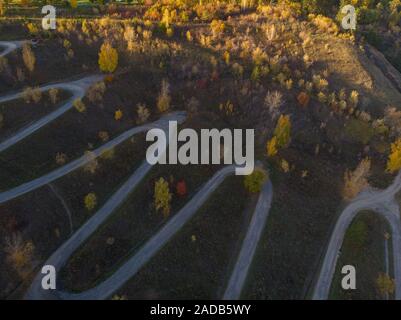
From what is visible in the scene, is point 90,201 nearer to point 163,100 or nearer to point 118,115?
point 118,115

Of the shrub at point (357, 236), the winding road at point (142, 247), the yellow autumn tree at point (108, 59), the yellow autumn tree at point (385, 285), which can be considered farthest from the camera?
the yellow autumn tree at point (108, 59)

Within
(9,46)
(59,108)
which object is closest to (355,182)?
(59,108)

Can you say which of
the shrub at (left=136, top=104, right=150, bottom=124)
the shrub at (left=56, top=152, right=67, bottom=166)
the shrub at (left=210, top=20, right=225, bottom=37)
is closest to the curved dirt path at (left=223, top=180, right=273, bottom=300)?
the shrub at (left=136, top=104, right=150, bottom=124)

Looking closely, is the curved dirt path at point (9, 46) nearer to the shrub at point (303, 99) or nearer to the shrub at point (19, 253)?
the shrub at point (19, 253)

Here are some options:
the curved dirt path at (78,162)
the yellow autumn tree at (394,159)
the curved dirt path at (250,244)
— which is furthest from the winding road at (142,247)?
the yellow autumn tree at (394,159)

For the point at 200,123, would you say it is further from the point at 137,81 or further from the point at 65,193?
the point at 65,193

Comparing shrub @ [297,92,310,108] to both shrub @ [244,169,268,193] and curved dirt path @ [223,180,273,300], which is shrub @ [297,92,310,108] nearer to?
curved dirt path @ [223,180,273,300]

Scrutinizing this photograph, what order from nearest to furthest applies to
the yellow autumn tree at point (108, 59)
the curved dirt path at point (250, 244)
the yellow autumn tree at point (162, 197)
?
1. the curved dirt path at point (250, 244)
2. the yellow autumn tree at point (162, 197)
3. the yellow autumn tree at point (108, 59)

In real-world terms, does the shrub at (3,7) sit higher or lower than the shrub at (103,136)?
higher
